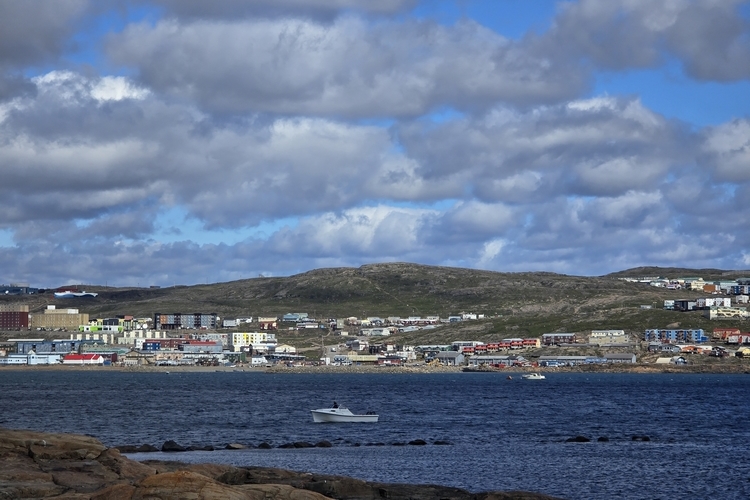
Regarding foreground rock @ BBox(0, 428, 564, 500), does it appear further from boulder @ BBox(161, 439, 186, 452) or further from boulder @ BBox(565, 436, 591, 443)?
boulder @ BBox(565, 436, 591, 443)

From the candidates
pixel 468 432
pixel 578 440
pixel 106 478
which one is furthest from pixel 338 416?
pixel 106 478

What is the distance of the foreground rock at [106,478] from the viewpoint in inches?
1379

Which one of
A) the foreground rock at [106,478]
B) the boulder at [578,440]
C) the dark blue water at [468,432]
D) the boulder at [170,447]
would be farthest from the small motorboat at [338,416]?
the foreground rock at [106,478]

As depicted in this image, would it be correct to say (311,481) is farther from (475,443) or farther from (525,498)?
(475,443)

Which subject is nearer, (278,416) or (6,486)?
(6,486)

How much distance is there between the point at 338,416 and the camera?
90500 millimetres

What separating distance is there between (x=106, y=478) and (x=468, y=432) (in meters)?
46.0

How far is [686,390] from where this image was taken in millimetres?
162750

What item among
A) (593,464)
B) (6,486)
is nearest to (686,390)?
(593,464)

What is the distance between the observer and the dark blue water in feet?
177

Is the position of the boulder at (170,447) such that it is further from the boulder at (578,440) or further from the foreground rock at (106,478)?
the boulder at (578,440)

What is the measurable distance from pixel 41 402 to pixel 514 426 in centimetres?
6249

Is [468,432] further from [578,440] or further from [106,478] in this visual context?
[106,478]

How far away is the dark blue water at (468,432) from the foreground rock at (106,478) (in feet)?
27.9
